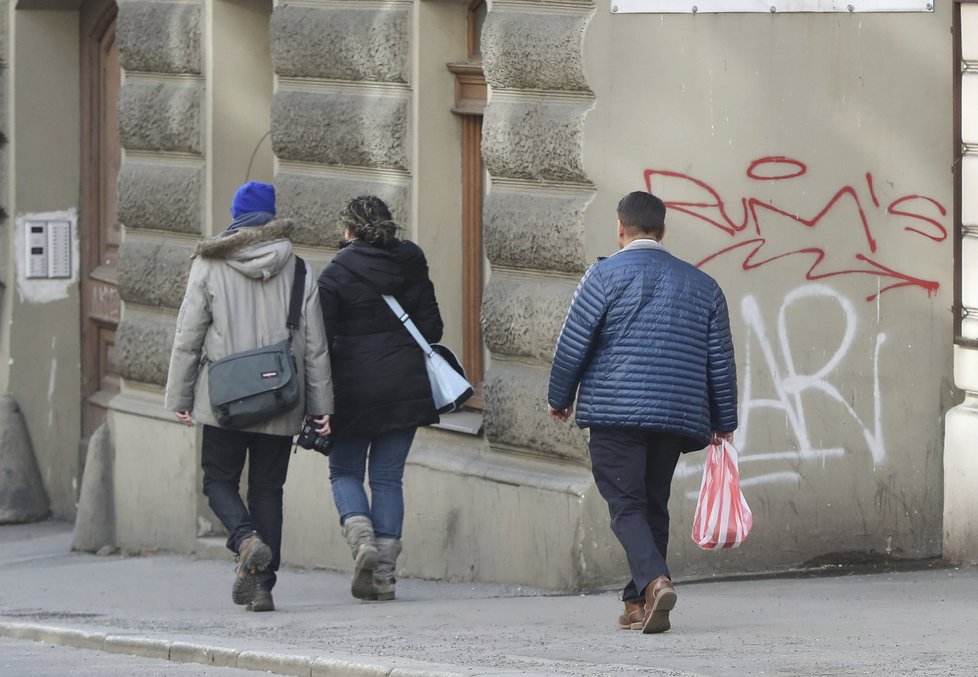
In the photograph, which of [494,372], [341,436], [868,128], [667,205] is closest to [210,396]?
[341,436]

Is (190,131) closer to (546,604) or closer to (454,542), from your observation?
(454,542)

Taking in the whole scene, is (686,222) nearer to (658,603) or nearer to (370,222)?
(370,222)

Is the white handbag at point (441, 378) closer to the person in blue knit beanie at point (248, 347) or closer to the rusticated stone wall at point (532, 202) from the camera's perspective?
the person in blue knit beanie at point (248, 347)

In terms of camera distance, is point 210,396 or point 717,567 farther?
point 717,567

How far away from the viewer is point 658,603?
22.0ft

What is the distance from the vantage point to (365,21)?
370 inches

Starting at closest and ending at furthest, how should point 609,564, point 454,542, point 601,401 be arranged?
point 601,401, point 609,564, point 454,542

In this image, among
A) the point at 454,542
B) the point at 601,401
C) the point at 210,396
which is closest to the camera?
the point at 601,401

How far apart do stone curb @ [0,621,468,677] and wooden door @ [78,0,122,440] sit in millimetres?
4244

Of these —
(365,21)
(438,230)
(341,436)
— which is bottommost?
(341,436)

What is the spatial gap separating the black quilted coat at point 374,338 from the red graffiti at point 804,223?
106cm

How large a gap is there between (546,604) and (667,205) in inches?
65.0

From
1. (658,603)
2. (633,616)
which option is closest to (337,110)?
(633,616)

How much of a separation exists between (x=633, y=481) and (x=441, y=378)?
146 centimetres
